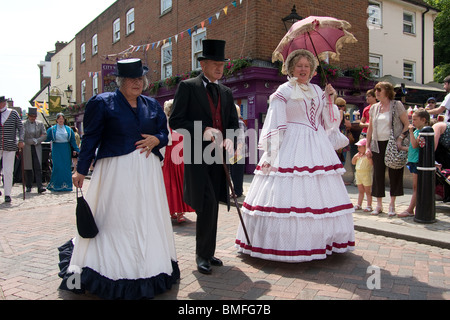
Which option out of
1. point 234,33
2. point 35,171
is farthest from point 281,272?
point 234,33

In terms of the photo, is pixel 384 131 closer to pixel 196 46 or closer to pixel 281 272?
pixel 281 272

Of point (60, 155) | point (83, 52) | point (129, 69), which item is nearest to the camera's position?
point (129, 69)

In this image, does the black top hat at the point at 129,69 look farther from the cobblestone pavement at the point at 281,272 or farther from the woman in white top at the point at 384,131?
the woman in white top at the point at 384,131

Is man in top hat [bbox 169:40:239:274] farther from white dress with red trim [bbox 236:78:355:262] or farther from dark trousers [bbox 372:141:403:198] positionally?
dark trousers [bbox 372:141:403:198]

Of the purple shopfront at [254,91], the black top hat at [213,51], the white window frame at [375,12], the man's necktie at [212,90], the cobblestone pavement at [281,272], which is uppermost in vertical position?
the white window frame at [375,12]

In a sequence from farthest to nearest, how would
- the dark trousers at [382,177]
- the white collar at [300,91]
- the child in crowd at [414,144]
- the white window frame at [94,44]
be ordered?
the white window frame at [94,44]
the dark trousers at [382,177]
the child in crowd at [414,144]
the white collar at [300,91]

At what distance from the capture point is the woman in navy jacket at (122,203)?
2.86 metres

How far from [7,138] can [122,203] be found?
635cm

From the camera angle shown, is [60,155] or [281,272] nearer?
[281,272]

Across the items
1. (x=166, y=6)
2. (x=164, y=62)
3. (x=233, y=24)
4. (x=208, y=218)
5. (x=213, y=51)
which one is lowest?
(x=208, y=218)

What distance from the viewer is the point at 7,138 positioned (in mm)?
7973

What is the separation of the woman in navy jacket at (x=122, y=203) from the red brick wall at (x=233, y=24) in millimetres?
10132

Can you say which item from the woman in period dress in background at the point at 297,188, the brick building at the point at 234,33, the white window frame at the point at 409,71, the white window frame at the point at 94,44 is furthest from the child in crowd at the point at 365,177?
the white window frame at the point at 94,44

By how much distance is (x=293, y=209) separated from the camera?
11.7ft
